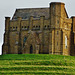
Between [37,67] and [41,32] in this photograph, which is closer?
[37,67]

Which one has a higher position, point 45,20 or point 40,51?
point 45,20

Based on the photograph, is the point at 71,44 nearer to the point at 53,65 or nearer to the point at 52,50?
the point at 52,50

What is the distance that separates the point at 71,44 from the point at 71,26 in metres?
3.76

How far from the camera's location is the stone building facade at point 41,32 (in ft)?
283

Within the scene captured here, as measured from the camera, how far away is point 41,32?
88.1m

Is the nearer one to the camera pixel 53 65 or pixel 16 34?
pixel 53 65

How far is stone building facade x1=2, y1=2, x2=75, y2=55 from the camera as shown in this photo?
86.2 meters

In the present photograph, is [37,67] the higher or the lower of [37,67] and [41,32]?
the lower

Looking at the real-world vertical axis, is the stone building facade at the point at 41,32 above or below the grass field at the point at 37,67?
above

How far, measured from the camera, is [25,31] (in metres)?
90.8

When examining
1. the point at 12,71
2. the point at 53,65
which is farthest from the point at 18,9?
the point at 12,71

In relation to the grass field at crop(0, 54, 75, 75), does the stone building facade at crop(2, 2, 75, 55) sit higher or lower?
higher

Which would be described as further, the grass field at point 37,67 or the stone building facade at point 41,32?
the stone building facade at point 41,32

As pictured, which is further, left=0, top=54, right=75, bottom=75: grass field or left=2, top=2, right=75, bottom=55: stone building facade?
left=2, top=2, right=75, bottom=55: stone building facade
